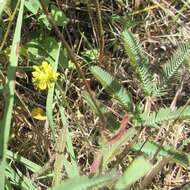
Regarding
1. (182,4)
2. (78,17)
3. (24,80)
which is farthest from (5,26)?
(182,4)

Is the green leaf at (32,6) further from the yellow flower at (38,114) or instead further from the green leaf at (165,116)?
the green leaf at (165,116)

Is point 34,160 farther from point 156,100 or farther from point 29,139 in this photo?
point 156,100

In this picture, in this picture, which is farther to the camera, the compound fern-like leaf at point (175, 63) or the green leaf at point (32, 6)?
the green leaf at point (32, 6)

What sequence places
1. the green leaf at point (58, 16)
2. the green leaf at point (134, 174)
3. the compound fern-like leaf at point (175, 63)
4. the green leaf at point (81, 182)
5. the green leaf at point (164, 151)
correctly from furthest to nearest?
the green leaf at point (58, 16), the compound fern-like leaf at point (175, 63), the green leaf at point (164, 151), the green leaf at point (81, 182), the green leaf at point (134, 174)

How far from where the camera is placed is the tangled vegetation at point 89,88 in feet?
5.26

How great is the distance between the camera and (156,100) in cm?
216

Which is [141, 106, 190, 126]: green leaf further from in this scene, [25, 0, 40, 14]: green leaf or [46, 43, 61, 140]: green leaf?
[25, 0, 40, 14]: green leaf

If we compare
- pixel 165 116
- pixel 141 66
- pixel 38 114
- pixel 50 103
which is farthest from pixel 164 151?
pixel 38 114

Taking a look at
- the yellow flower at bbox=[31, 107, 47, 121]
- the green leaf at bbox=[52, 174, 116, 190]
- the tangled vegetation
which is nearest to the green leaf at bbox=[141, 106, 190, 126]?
the tangled vegetation

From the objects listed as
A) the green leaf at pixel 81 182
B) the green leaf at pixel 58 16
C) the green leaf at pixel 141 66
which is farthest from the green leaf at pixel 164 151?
the green leaf at pixel 58 16

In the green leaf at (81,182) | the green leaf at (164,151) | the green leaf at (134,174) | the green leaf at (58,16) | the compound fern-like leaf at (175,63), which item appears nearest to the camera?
the green leaf at (134,174)

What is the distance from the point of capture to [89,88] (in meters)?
1.46

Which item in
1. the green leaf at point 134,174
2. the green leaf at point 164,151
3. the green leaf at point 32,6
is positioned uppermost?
the green leaf at point 32,6

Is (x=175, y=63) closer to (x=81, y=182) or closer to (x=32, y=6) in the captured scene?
(x=32, y=6)
